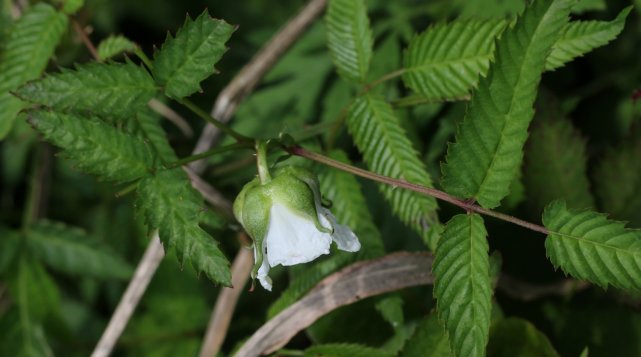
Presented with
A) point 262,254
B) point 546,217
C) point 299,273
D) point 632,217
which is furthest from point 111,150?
point 632,217

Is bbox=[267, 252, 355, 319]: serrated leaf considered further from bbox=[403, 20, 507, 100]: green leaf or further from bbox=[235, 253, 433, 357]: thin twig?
bbox=[403, 20, 507, 100]: green leaf

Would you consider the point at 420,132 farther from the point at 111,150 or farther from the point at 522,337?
the point at 111,150

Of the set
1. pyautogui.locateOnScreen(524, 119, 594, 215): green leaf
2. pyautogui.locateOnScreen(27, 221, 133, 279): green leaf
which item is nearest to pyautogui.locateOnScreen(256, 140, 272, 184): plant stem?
pyautogui.locateOnScreen(524, 119, 594, 215): green leaf

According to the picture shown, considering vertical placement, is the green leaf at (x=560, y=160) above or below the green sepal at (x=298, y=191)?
above

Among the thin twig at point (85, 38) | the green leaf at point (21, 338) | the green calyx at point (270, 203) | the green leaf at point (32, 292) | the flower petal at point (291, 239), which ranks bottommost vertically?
the green leaf at point (21, 338)

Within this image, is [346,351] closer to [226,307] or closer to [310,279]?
[310,279]

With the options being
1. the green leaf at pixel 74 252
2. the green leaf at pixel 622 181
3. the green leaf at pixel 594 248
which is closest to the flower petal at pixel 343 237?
the green leaf at pixel 594 248

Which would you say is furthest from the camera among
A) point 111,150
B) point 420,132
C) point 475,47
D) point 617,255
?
point 420,132

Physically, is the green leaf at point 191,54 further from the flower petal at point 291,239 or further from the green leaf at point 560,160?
the green leaf at point 560,160
